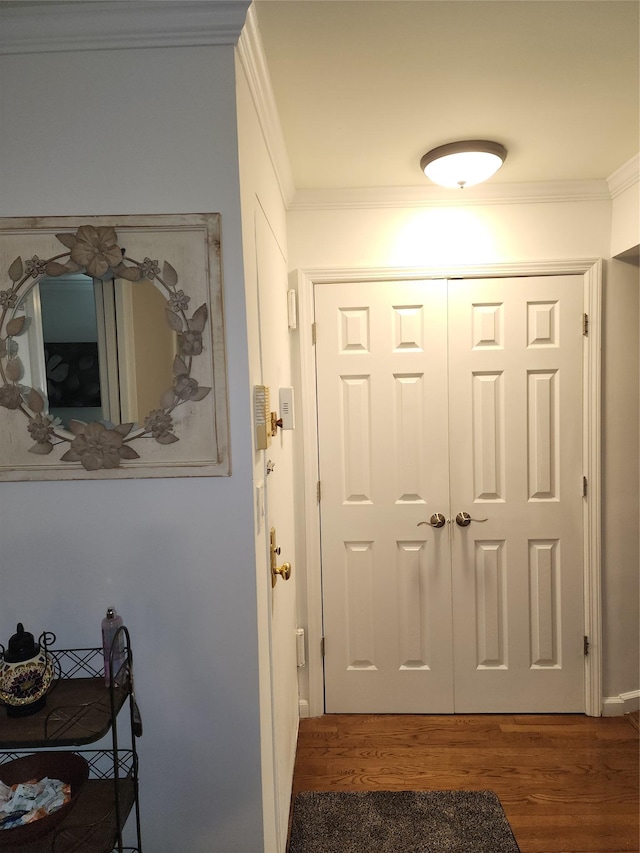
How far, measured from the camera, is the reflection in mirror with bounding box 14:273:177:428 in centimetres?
135

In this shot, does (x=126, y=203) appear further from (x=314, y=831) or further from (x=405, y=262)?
(x=314, y=831)

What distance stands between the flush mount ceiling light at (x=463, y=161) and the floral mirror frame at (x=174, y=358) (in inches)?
47.3

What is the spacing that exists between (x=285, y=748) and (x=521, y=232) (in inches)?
93.1

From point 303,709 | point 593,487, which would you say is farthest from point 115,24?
point 303,709

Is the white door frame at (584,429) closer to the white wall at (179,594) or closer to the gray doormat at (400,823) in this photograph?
the gray doormat at (400,823)

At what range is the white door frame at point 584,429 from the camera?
259 centimetres

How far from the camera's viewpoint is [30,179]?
1.35 m

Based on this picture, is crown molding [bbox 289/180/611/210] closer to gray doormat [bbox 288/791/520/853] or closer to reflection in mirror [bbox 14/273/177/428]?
reflection in mirror [bbox 14/273/177/428]

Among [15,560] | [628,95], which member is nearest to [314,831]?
[15,560]

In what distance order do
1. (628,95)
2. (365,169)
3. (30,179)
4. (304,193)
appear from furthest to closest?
(304,193) < (365,169) < (628,95) < (30,179)

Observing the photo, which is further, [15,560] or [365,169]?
[365,169]

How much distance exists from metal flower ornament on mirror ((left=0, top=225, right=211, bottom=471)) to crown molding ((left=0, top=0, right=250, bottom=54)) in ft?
1.40

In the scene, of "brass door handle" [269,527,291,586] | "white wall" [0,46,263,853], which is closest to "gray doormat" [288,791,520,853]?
"white wall" [0,46,263,853]

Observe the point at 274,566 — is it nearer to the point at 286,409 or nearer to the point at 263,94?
the point at 286,409
